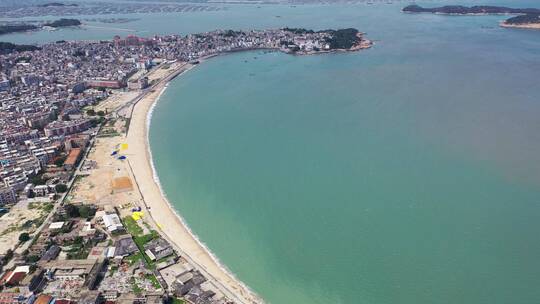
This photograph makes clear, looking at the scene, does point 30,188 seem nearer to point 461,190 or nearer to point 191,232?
point 191,232

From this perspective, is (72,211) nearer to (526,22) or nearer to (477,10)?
(526,22)

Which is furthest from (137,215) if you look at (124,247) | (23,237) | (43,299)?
(43,299)

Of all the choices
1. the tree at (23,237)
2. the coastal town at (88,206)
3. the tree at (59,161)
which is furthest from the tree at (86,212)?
the tree at (59,161)

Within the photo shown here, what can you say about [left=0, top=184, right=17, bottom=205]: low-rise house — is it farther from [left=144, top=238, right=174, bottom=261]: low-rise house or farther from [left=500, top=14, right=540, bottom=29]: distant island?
[left=500, top=14, right=540, bottom=29]: distant island

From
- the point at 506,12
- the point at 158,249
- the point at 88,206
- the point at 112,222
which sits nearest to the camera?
the point at 158,249

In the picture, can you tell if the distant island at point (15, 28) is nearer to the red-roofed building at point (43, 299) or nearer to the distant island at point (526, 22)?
the red-roofed building at point (43, 299)

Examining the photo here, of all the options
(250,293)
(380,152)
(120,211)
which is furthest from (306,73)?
(250,293)
